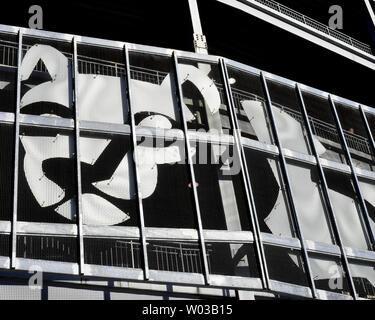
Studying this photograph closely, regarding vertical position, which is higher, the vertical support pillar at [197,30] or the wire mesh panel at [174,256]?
the vertical support pillar at [197,30]

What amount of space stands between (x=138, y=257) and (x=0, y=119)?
527 cm

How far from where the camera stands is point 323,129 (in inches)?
871

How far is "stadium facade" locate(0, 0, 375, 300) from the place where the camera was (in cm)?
1589

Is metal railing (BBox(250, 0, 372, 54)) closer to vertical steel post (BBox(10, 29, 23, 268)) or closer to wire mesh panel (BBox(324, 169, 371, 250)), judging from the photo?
wire mesh panel (BBox(324, 169, 371, 250))

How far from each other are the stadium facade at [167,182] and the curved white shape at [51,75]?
Answer: 38 millimetres

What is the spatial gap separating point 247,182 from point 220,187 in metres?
0.81

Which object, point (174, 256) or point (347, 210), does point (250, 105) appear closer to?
point (347, 210)

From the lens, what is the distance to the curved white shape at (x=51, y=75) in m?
17.9

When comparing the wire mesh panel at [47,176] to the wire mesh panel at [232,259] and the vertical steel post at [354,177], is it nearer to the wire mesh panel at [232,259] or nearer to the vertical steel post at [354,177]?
the wire mesh panel at [232,259]

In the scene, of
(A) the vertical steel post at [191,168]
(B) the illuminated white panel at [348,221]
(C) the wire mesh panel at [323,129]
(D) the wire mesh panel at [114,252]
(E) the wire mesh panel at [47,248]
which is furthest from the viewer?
(C) the wire mesh panel at [323,129]

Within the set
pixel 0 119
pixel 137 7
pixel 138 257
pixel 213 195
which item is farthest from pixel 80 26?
pixel 138 257

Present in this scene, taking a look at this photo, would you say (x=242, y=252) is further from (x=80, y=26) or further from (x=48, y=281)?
(x=80, y=26)

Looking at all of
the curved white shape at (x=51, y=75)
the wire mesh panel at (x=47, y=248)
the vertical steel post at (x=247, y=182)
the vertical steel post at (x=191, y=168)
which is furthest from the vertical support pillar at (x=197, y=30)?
the wire mesh panel at (x=47, y=248)
